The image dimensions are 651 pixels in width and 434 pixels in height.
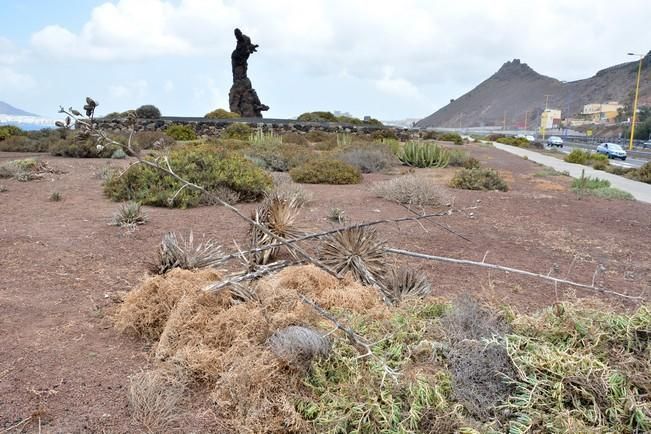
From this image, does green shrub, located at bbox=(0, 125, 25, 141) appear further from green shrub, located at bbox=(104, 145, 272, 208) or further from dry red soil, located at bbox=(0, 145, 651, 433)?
green shrub, located at bbox=(104, 145, 272, 208)

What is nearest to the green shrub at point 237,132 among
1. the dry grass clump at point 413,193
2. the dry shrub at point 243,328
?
the dry grass clump at point 413,193

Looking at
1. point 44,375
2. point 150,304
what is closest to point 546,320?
point 150,304

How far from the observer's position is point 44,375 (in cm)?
346

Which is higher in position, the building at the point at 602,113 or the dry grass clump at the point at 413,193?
the dry grass clump at the point at 413,193

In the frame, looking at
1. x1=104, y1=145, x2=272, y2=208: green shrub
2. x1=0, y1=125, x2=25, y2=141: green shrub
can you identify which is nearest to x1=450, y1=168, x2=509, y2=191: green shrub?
x1=104, y1=145, x2=272, y2=208: green shrub

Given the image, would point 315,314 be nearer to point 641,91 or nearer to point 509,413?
point 509,413

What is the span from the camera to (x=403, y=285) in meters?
4.56

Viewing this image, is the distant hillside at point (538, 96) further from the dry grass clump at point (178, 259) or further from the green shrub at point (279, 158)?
the dry grass clump at point (178, 259)

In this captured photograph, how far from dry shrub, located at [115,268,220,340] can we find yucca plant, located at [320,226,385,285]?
3.95 ft

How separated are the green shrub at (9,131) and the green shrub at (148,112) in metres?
7.44

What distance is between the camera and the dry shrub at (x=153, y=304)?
4.02m

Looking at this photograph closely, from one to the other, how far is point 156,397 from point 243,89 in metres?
37.4

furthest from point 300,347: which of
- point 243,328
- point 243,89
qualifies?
point 243,89

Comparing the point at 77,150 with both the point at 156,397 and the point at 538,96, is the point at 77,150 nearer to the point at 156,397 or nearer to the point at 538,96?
the point at 156,397
